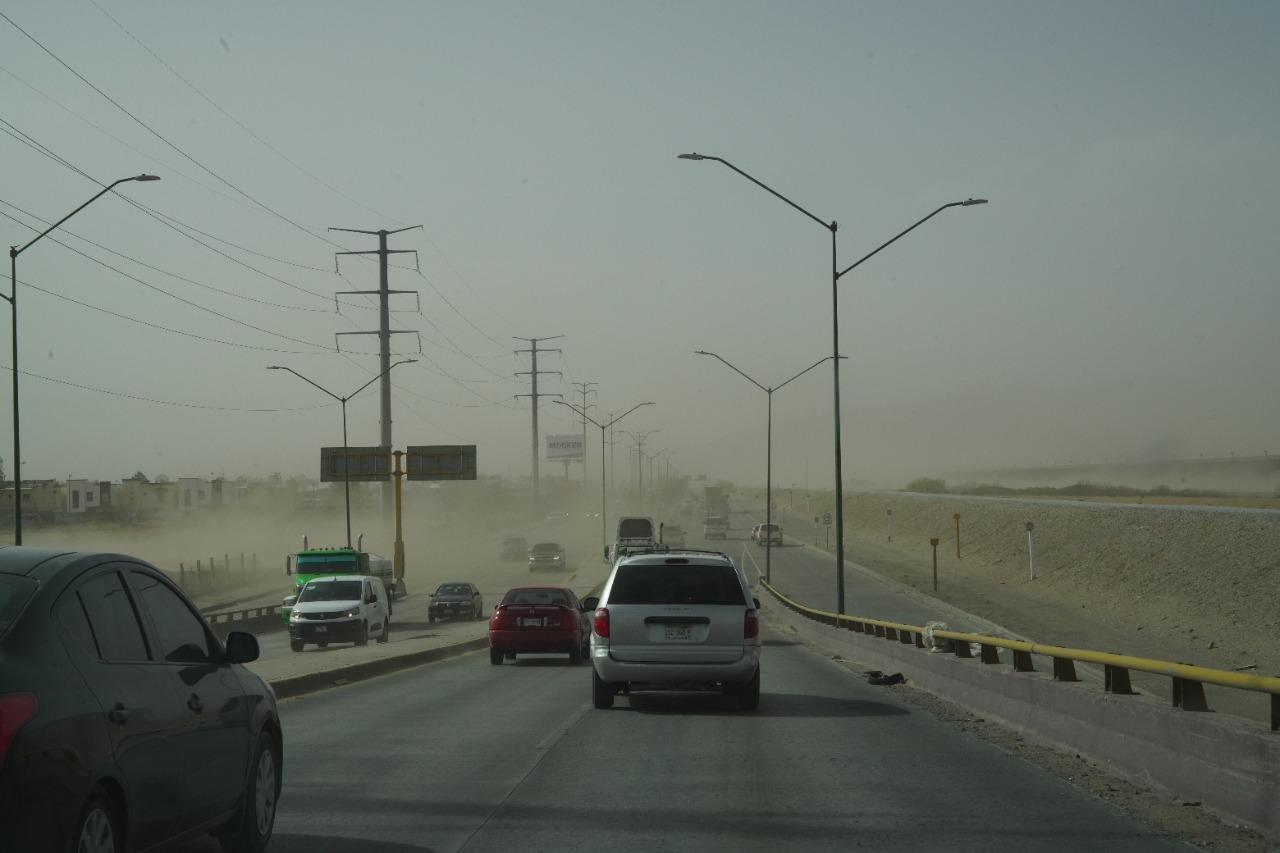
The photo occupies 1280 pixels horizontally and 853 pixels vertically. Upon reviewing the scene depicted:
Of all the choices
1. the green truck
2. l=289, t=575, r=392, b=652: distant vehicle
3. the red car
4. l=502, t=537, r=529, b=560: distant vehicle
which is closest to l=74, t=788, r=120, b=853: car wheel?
the red car

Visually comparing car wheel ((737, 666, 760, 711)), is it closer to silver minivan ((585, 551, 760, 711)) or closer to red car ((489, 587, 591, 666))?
silver minivan ((585, 551, 760, 711))

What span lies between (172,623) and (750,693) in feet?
32.7

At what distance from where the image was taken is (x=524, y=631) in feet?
85.3

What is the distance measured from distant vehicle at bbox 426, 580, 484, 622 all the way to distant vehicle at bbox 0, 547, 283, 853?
1752 inches

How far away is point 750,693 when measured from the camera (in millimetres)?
15984

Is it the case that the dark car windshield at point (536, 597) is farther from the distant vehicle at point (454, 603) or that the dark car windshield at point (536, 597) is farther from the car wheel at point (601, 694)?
the distant vehicle at point (454, 603)

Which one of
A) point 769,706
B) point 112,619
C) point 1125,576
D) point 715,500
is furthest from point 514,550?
point 112,619

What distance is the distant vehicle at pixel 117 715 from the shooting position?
5027 mm

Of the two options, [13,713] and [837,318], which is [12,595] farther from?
[837,318]

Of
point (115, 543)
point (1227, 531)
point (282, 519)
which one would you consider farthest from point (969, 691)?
point (282, 519)

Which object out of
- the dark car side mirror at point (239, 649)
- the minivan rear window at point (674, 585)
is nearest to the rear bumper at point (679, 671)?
the minivan rear window at point (674, 585)

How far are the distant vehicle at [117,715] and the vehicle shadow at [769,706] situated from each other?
881 cm

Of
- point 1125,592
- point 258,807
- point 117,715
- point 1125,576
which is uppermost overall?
point 117,715

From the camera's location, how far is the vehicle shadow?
15.8 m
